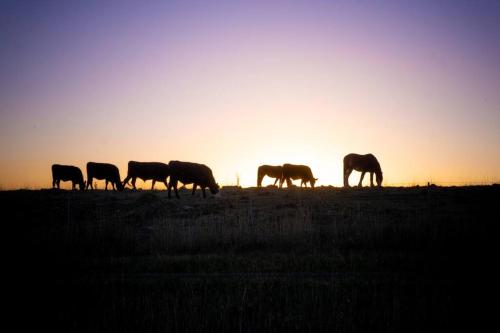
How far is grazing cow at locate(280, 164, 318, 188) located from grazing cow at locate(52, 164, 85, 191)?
67.0ft

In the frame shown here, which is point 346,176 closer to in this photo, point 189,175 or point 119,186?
point 189,175

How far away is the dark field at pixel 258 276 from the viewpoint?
5180mm

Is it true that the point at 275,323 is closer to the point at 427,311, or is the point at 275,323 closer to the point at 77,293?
the point at 427,311

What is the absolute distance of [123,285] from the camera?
689 cm

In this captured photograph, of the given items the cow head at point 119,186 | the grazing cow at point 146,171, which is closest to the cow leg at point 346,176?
the grazing cow at point 146,171

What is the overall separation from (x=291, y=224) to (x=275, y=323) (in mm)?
7161

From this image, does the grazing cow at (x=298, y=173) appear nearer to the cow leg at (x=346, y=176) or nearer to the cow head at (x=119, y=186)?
the cow leg at (x=346, y=176)

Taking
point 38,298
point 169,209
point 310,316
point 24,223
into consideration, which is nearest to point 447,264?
point 310,316

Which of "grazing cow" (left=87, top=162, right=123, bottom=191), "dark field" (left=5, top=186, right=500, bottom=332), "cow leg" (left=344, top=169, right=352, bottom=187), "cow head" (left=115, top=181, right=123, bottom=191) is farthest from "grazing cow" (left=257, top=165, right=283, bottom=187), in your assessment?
"dark field" (left=5, top=186, right=500, bottom=332)

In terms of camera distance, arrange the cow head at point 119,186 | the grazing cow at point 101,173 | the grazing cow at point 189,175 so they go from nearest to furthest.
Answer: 1. the grazing cow at point 189,175
2. the cow head at point 119,186
3. the grazing cow at point 101,173

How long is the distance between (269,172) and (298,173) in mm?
3570

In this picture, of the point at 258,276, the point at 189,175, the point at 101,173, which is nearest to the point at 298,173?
the point at 189,175

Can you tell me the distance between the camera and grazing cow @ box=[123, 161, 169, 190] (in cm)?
3431

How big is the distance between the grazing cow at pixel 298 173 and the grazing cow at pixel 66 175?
20.4 metres
